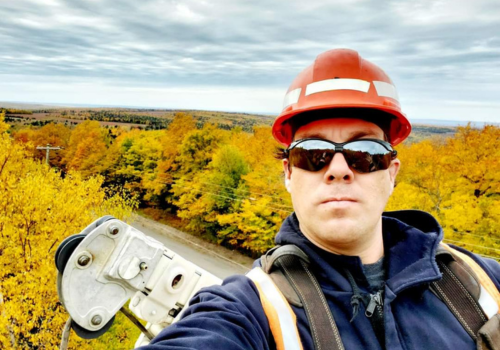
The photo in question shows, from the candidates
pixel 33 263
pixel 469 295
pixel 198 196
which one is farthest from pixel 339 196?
pixel 198 196

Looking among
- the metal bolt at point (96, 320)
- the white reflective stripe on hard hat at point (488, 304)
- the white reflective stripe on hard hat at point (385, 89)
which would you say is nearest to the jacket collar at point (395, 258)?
the white reflective stripe on hard hat at point (488, 304)

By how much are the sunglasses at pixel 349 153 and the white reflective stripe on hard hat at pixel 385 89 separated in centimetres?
39

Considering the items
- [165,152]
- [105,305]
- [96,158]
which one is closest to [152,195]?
[165,152]

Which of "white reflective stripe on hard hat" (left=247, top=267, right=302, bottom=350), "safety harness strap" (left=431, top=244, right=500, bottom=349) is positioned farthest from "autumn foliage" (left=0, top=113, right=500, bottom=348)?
"safety harness strap" (left=431, top=244, right=500, bottom=349)

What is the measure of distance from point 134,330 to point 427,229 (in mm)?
15748

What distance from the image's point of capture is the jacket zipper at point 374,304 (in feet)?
6.49

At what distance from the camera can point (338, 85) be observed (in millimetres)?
2414

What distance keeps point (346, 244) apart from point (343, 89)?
990 mm

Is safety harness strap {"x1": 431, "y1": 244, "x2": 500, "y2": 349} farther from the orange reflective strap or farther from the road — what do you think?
the road

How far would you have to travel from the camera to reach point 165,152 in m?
34.5

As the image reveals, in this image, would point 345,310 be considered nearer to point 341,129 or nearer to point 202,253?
point 341,129

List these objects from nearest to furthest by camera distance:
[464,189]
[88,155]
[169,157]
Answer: [464,189] → [169,157] → [88,155]

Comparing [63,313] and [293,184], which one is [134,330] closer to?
[63,313]

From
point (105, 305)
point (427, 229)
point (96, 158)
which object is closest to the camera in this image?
point (427, 229)
